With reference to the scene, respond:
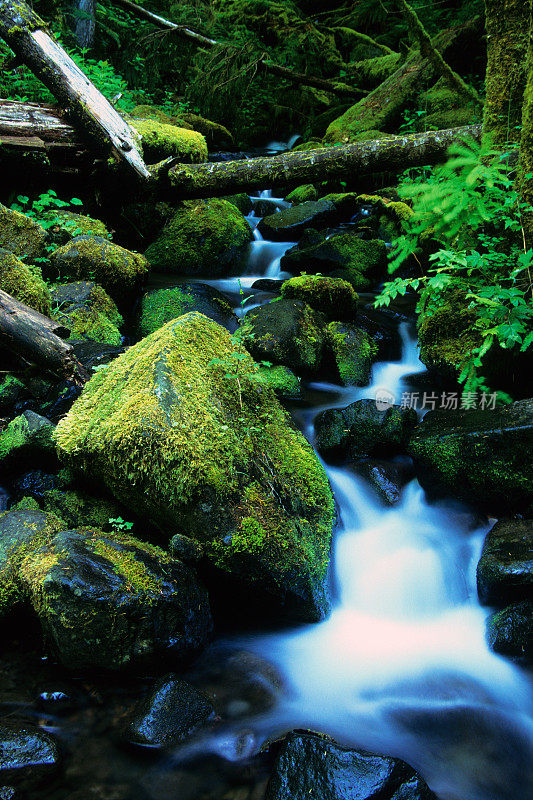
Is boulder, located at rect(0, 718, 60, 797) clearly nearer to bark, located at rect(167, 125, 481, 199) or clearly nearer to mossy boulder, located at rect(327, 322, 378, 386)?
mossy boulder, located at rect(327, 322, 378, 386)

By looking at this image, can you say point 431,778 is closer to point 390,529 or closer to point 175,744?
point 175,744

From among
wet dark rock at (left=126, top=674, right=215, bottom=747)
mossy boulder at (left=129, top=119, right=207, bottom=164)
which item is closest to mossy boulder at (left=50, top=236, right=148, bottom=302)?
mossy boulder at (left=129, top=119, right=207, bottom=164)

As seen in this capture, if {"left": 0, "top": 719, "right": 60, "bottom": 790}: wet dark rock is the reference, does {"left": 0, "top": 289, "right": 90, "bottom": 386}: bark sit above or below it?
above

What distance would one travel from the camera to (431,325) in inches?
210

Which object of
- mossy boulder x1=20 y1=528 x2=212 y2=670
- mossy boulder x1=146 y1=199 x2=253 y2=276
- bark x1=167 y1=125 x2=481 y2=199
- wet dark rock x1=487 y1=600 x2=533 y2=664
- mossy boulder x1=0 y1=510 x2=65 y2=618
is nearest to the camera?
mossy boulder x1=20 y1=528 x2=212 y2=670

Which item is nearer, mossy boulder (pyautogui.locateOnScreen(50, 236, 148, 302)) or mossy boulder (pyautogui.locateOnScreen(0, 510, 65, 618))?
mossy boulder (pyautogui.locateOnScreen(0, 510, 65, 618))

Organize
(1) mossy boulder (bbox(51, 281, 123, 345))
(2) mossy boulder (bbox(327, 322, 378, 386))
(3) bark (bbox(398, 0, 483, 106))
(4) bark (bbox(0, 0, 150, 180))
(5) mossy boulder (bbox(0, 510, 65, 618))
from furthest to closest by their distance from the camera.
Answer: (3) bark (bbox(398, 0, 483, 106)) < (4) bark (bbox(0, 0, 150, 180)) < (2) mossy boulder (bbox(327, 322, 378, 386)) < (1) mossy boulder (bbox(51, 281, 123, 345)) < (5) mossy boulder (bbox(0, 510, 65, 618))

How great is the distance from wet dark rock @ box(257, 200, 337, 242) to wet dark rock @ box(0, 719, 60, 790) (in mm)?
8579

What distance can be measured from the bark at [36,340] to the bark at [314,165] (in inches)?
170

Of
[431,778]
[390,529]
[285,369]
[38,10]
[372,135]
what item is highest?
[38,10]

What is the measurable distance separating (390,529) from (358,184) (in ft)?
29.0

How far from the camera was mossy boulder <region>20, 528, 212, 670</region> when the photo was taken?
8.43 feet

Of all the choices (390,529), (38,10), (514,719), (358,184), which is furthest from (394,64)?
(514,719)

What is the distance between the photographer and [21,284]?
15.4ft
